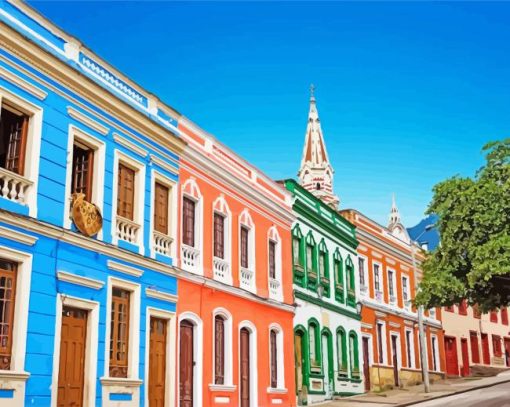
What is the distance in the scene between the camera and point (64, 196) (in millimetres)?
13258

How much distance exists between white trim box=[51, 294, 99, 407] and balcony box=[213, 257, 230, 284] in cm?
522

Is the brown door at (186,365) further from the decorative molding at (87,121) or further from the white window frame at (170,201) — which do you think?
the decorative molding at (87,121)

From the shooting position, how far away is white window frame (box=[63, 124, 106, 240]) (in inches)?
528

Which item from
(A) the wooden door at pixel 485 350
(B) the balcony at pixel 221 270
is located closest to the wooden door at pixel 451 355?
(A) the wooden door at pixel 485 350

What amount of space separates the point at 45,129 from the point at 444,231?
11.4 m

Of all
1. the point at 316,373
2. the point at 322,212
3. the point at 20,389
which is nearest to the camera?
the point at 20,389

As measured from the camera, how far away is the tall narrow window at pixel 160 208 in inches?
650

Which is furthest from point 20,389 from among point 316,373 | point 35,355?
point 316,373

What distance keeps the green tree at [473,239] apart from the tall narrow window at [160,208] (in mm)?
7583

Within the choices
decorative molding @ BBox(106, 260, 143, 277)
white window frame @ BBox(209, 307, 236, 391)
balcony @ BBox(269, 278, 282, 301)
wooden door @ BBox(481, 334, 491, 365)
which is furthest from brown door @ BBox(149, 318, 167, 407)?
wooden door @ BBox(481, 334, 491, 365)

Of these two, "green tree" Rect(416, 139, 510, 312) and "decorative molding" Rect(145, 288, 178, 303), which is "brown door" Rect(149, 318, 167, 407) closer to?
"decorative molding" Rect(145, 288, 178, 303)

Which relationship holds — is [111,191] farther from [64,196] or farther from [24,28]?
[24,28]

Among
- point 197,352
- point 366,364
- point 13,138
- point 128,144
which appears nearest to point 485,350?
point 366,364

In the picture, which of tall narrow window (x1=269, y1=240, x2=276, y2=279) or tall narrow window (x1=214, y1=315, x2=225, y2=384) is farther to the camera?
tall narrow window (x1=269, y1=240, x2=276, y2=279)
